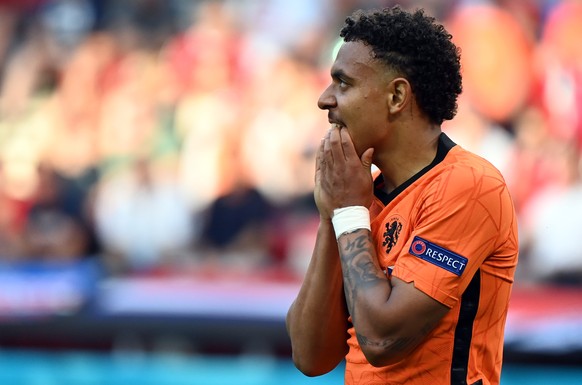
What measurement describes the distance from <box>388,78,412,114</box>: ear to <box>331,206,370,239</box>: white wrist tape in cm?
31

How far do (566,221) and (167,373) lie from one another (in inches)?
147

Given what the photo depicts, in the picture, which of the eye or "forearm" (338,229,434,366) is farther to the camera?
the eye

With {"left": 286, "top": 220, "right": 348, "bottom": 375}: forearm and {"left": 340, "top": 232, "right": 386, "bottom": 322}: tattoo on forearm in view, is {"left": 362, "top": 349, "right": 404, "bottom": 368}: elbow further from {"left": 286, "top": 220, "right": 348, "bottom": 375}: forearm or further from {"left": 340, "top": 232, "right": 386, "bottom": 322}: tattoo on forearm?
{"left": 286, "top": 220, "right": 348, "bottom": 375}: forearm

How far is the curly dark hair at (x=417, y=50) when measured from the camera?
9.46 ft

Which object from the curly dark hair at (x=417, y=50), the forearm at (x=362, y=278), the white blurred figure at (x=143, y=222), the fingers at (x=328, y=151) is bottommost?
the forearm at (x=362, y=278)

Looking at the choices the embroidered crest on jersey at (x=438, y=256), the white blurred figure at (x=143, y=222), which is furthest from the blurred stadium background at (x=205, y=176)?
the embroidered crest on jersey at (x=438, y=256)

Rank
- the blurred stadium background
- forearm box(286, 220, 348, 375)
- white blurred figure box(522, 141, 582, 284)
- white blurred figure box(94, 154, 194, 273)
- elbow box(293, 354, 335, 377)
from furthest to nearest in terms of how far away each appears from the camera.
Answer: white blurred figure box(94, 154, 194, 273) → the blurred stadium background → white blurred figure box(522, 141, 582, 284) → elbow box(293, 354, 335, 377) → forearm box(286, 220, 348, 375)

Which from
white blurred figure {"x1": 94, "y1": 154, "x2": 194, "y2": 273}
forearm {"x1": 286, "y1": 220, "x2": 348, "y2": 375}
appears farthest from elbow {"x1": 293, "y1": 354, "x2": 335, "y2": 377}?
white blurred figure {"x1": 94, "y1": 154, "x2": 194, "y2": 273}

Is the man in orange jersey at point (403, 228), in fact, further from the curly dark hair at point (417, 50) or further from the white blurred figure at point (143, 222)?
the white blurred figure at point (143, 222)

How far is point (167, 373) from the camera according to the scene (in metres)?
8.86

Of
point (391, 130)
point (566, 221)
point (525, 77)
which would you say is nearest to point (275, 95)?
point (525, 77)

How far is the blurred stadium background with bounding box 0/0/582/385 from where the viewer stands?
827 centimetres

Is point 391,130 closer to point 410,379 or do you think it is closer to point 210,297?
point 410,379

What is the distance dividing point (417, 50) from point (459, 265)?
647 millimetres
